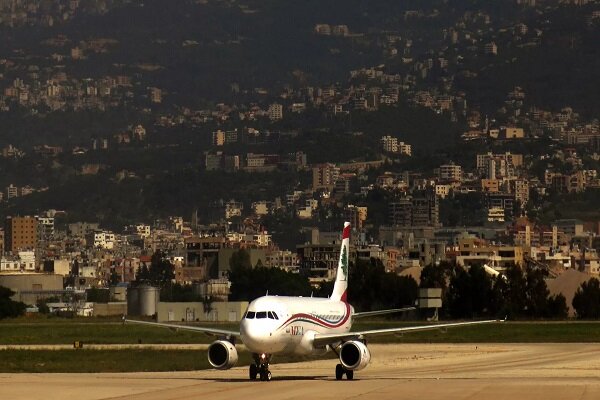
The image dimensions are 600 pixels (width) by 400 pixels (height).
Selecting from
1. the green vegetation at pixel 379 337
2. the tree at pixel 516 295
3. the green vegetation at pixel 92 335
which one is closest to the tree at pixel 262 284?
the tree at pixel 516 295

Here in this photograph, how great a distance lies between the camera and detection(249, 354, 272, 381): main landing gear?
58469 millimetres

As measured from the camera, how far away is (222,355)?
59.0 m

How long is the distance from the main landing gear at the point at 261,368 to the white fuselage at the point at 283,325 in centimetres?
27

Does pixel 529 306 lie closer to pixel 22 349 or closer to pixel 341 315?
pixel 22 349

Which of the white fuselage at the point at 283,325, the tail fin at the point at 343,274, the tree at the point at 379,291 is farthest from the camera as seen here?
the tree at the point at 379,291

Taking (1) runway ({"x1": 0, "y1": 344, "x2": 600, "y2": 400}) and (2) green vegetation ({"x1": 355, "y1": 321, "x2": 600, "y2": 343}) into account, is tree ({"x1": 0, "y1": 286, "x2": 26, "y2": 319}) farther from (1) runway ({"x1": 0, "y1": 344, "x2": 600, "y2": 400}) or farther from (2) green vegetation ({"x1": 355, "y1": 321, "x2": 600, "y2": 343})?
(1) runway ({"x1": 0, "y1": 344, "x2": 600, "y2": 400})

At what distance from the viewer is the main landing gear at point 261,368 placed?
58.5m

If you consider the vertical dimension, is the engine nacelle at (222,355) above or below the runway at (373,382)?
above

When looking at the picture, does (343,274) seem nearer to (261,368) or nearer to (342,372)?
(342,372)

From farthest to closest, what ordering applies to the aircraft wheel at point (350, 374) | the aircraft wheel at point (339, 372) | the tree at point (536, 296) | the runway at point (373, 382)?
the tree at point (536, 296) < the aircraft wheel at point (339, 372) < the aircraft wheel at point (350, 374) < the runway at point (373, 382)

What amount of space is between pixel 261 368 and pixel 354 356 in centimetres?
290

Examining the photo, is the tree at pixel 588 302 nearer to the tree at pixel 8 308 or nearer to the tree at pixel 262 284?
the tree at pixel 262 284

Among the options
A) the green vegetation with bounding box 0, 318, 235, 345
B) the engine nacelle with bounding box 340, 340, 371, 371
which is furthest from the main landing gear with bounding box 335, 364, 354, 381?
the green vegetation with bounding box 0, 318, 235, 345

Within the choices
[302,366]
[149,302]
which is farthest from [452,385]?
[149,302]
